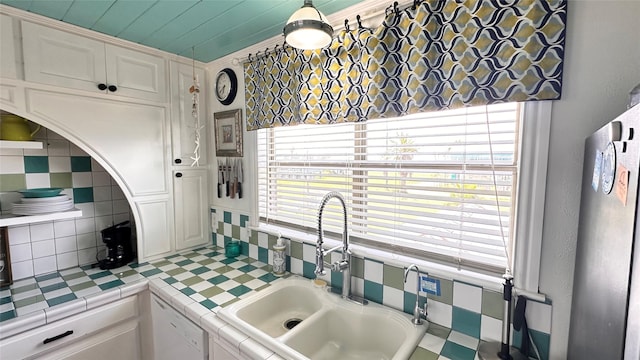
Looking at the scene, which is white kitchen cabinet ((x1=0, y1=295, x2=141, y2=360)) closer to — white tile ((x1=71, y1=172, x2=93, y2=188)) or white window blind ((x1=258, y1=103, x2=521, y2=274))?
white tile ((x1=71, y1=172, x2=93, y2=188))

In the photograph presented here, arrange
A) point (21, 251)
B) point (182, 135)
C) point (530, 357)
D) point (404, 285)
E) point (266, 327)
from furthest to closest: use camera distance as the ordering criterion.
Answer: point (182, 135), point (21, 251), point (266, 327), point (404, 285), point (530, 357)

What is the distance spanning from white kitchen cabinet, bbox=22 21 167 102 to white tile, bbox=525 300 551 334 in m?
2.20

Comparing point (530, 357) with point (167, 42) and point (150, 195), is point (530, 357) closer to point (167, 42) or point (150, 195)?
point (150, 195)

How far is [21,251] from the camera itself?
1.56 metres

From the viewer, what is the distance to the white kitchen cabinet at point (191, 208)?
Result: 1.97 m

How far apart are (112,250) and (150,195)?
0.39m

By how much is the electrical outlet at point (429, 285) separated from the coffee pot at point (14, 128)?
2089 millimetres

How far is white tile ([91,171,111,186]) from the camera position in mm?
1830

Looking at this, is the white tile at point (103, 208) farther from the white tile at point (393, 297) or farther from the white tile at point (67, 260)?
the white tile at point (393, 297)

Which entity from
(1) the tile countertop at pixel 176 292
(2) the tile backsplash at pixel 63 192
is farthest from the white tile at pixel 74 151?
(1) the tile countertop at pixel 176 292

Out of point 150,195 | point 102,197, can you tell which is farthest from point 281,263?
point 102,197

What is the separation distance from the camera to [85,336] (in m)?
1.39

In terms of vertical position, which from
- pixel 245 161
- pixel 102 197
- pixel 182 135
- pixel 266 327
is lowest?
pixel 266 327

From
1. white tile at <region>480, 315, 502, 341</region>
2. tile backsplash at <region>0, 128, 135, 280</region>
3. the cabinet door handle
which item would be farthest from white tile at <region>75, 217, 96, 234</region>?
white tile at <region>480, 315, 502, 341</region>
